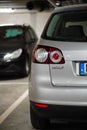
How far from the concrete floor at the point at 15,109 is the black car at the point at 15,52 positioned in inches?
17.3

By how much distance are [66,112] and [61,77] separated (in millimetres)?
406

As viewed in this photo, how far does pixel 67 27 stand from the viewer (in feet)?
16.1

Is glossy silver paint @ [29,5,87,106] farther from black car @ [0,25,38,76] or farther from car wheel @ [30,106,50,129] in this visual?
black car @ [0,25,38,76]

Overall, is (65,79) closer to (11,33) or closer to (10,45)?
(10,45)

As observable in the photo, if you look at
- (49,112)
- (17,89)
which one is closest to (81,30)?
(49,112)

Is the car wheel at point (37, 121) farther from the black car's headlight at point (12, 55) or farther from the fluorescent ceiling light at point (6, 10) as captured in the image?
the fluorescent ceiling light at point (6, 10)

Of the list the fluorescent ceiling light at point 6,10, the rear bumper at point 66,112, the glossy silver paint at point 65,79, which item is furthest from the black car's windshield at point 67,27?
the fluorescent ceiling light at point 6,10

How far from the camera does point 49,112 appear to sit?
14.7 feet

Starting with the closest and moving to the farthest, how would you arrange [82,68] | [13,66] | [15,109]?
1. [82,68]
2. [15,109]
3. [13,66]

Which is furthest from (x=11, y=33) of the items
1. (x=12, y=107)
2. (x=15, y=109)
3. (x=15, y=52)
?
(x=15, y=109)

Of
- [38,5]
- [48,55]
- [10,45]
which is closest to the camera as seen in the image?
[48,55]

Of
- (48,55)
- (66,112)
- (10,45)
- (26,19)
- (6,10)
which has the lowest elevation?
(26,19)

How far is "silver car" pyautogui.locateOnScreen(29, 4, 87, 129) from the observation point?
4324 mm

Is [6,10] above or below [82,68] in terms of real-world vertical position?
below
